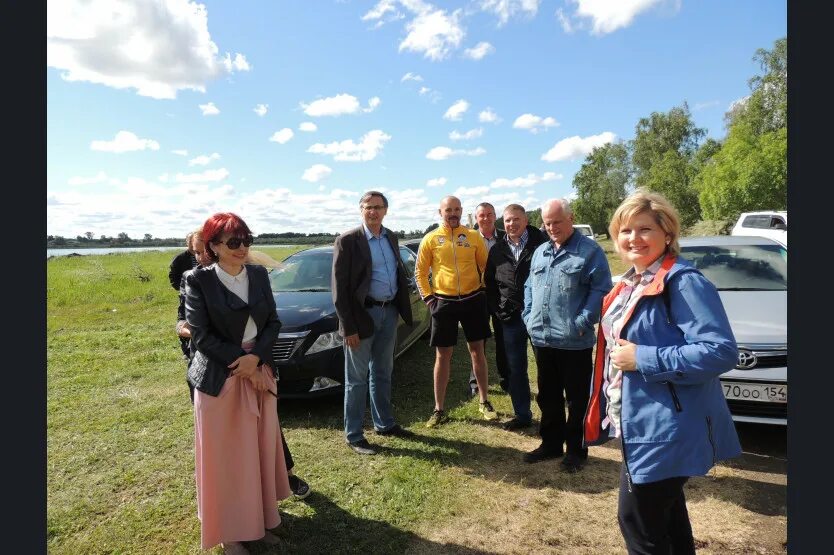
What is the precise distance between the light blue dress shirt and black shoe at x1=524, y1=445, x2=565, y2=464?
1732 millimetres

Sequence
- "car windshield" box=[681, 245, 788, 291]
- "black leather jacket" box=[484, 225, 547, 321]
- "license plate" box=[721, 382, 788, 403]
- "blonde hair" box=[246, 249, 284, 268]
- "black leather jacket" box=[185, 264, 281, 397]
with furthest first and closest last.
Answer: "car windshield" box=[681, 245, 788, 291]
"black leather jacket" box=[484, 225, 547, 321]
"license plate" box=[721, 382, 788, 403]
"blonde hair" box=[246, 249, 284, 268]
"black leather jacket" box=[185, 264, 281, 397]

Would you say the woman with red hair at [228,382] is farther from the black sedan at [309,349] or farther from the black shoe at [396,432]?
the black sedan at [309,349]

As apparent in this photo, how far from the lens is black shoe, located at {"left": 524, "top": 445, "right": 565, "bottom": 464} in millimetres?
3723

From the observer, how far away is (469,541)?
2.77 metres

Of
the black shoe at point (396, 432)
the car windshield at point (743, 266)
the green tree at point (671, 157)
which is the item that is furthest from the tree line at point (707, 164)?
the black shoe at point (396, 432)

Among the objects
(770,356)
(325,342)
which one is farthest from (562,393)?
(325,342)

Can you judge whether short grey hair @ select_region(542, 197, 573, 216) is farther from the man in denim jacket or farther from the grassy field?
the grassy field

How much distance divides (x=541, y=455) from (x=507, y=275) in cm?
153

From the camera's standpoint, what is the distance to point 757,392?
139 inches

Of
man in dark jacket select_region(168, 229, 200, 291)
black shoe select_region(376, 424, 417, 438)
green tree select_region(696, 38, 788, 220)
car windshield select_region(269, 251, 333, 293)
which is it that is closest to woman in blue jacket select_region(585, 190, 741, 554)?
black shoe select_region(376, 424, 417, 438)

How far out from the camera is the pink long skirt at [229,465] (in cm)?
254

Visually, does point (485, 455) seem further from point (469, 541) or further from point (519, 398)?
point (469, 541)

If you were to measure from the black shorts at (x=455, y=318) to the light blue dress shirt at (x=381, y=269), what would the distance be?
21.0 inches

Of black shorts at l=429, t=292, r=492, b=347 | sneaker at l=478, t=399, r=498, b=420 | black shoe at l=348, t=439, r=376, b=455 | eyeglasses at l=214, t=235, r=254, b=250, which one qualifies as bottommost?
black shoe at l=348, t=439, r=376, b=455
